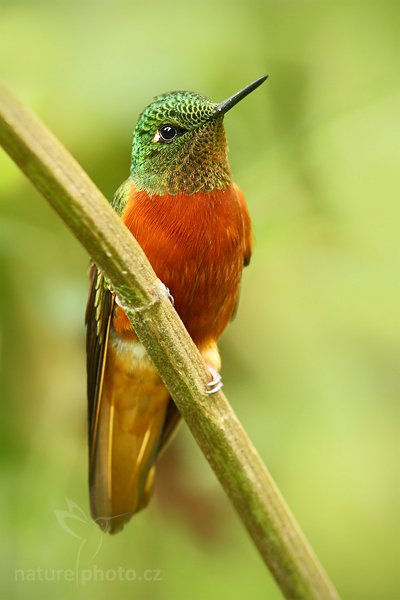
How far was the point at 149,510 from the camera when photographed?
2566 millimetres

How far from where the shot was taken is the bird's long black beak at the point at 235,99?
1964mm

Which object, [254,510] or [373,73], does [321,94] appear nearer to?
[373,73]

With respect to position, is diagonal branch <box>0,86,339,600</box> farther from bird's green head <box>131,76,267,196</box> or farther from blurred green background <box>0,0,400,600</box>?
bird's green head <box>131,76,267,196</box>

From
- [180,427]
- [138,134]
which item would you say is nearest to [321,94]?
[138,134]

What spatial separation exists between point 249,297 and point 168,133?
0.59 meters

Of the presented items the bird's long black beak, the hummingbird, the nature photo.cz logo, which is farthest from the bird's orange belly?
the nature photo.cz logo

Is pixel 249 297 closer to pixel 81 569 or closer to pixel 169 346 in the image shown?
pixel 81 569

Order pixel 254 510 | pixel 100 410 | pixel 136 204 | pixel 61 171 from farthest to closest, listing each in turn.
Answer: pixel 100 410
pixel 136 204
pixel 254 510
pixel 61 171

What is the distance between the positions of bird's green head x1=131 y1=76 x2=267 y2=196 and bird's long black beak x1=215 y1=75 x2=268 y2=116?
52mm

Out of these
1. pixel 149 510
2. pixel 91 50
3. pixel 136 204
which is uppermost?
pixel 91 50

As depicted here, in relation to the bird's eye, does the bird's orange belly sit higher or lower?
lower

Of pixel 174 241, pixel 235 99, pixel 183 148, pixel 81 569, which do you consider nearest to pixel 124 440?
pixel 81 569

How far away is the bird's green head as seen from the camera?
7.75 ft

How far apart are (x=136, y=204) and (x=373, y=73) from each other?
34.2 inches
